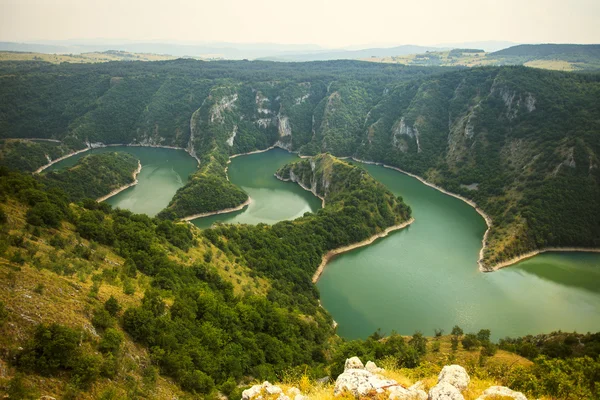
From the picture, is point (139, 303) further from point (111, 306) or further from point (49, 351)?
point (49, 351)

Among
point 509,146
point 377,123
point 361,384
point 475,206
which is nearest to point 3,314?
point 361,384

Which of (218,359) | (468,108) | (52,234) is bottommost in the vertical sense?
(218,359)

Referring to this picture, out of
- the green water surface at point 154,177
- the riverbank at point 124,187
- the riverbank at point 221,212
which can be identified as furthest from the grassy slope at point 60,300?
the riverbank at point 124,187

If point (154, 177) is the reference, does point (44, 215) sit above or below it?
above

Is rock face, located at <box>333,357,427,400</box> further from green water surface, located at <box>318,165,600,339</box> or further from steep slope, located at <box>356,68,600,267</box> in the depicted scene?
steep slope, located at <box>356,68,600,267</box>

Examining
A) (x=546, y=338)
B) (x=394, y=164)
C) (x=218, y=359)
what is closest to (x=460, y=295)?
(x=546, y=338)

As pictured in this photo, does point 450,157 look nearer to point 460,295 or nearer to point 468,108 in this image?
point 468,108
